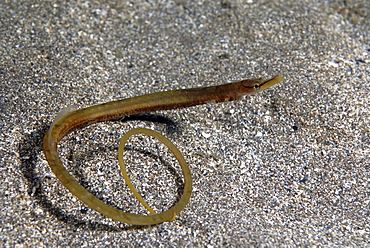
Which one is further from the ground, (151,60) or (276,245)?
(151,60)

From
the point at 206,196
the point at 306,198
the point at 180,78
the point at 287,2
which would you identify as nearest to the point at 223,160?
the point at 206,196

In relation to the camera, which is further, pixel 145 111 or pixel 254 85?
pixel 145 111

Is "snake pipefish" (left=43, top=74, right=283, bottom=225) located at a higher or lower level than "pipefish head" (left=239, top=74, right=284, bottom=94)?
lower

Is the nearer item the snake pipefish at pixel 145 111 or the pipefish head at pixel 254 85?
the snake pipefish at pixel 145 111

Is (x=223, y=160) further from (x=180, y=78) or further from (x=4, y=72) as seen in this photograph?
(x=4, y=72)

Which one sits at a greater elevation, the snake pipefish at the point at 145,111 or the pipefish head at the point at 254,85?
the pipefish head at the point at 254,85

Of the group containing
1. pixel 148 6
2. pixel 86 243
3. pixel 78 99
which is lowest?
pixel 86 243

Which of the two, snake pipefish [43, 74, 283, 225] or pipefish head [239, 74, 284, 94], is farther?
pipefish head [239, 74, 284, 94]

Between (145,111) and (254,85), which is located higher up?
(254,85)
